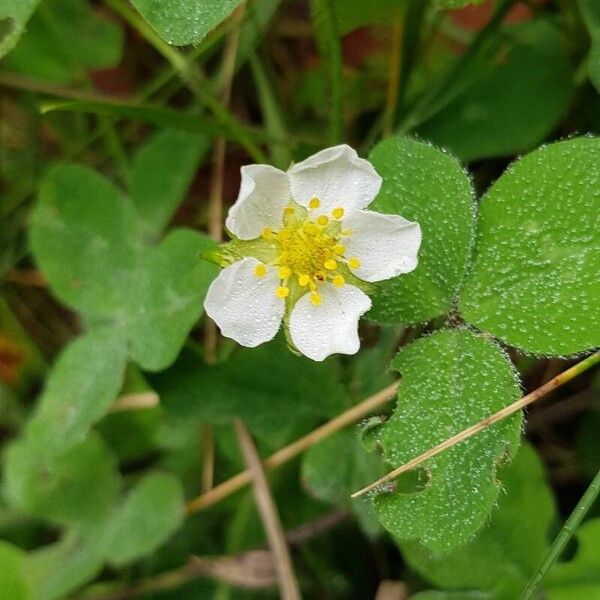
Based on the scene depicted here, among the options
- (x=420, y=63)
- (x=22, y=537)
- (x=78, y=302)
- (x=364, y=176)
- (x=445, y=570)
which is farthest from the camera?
(x=22, y=537)

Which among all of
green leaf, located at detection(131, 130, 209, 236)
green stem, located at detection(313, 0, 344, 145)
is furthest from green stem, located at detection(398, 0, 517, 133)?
green leaf, located at detection(131, 130, 209, 236)

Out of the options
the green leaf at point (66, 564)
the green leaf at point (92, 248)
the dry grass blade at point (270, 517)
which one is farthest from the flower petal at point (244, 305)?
the green leaf at point (66, 564)

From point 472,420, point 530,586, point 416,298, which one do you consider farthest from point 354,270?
point 530,586

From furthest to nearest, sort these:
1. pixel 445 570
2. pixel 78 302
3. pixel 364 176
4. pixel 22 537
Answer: pixel 22 537 → pixel 78 302 → pixel 445 570 → pixel 364 176

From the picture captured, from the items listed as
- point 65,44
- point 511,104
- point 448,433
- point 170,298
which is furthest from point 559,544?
point 65,44

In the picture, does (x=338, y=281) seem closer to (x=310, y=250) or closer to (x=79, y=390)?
(x=310, y=250)

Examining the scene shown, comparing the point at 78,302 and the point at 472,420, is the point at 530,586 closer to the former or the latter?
the point at 472,420
